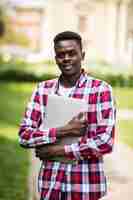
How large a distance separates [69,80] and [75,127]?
24 cm

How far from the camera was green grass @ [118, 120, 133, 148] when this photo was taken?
1409 centimetres

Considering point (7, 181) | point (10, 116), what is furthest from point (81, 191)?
point (10, 116)

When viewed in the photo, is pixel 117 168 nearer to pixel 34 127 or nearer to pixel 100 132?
pixel 34 127

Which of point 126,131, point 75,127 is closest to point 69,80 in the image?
point 75,127

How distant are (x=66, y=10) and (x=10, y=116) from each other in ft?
91.7

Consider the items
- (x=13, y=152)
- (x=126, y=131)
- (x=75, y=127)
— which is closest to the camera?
(x=75, y=127)

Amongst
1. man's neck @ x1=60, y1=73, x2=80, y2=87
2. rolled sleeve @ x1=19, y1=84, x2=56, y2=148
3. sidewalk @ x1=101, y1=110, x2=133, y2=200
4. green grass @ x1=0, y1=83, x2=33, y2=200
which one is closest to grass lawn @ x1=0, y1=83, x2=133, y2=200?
green grass @ x1=0, y1=83, x2=33, y2=200

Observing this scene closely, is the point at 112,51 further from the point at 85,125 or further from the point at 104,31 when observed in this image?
the point at 85,125

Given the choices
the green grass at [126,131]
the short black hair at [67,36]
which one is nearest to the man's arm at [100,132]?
the short black hair at [67,36]

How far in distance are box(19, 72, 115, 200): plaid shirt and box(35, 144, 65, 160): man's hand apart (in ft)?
0.07

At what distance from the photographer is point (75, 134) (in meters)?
3.61

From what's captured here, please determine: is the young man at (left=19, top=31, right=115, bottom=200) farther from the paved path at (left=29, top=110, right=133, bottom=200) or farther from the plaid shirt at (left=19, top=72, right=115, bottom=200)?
the paved path at (left=29, top=110, right=133, bottom=200)

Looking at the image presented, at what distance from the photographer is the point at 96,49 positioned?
46.0m

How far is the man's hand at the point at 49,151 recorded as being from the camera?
361cm
